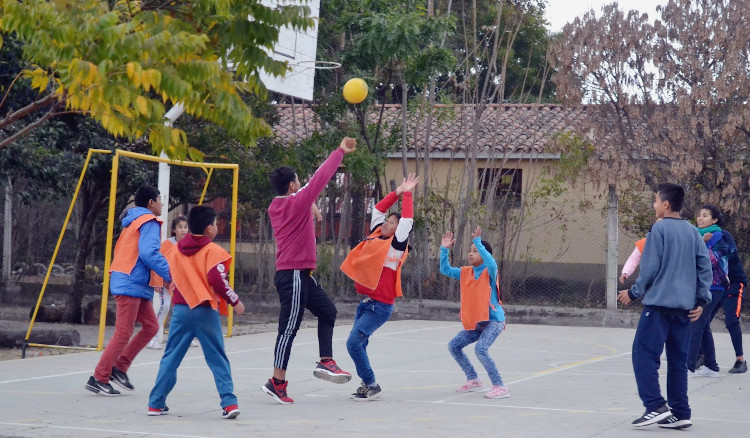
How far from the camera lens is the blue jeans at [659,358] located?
747cm

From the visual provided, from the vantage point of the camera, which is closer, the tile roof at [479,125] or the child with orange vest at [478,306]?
the child with orange vest at [478,306]

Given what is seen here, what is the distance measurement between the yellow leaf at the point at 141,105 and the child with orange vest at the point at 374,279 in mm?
2885

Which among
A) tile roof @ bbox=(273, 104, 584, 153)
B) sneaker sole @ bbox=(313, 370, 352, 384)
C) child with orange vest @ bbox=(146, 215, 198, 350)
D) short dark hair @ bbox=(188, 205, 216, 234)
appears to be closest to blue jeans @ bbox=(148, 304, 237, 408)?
short dark hair @ bbox=(188, 205, 216, 234)

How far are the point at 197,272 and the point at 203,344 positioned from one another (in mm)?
544

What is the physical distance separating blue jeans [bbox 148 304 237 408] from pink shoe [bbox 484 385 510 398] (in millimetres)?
2520

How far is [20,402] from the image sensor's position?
27.4 ft

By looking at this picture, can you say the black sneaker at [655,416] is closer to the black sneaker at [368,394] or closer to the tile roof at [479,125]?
the black sneaker at [368,394]

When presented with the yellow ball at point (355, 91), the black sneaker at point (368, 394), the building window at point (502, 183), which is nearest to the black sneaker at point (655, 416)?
the black sneaker at point (368, 394)

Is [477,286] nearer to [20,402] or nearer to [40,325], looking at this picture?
[20,402]

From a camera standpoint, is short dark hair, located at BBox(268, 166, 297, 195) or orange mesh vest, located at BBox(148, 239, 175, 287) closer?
short dark hair, located at BBox(268, 166, 297, 195)

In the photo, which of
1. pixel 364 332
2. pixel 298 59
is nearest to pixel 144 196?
pixel 364 332

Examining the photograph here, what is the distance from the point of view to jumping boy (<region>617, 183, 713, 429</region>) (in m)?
7.47

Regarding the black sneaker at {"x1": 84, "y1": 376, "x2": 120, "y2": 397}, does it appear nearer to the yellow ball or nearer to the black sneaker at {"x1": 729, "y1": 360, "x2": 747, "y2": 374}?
the yellow ball

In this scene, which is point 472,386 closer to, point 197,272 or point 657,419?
point 657,419
